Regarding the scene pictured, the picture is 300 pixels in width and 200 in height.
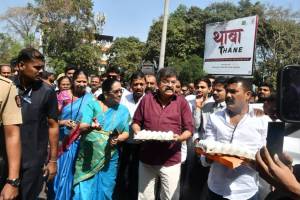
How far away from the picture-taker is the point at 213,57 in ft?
48.8

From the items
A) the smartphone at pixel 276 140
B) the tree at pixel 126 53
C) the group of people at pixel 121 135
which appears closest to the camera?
the smartphone at pixel 276 140

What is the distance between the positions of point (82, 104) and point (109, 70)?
1.60 meters

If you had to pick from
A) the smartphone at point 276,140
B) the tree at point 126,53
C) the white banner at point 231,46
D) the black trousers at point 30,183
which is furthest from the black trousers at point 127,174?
the tree at point 126,53

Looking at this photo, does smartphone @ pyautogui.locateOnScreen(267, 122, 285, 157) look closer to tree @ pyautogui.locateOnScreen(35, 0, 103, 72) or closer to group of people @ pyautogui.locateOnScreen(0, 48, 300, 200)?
group of people @ pyautogui.locateOnScreen(0, 48, 300, 200)

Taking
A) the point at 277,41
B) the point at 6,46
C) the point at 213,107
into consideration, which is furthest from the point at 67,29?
the point at 213,107

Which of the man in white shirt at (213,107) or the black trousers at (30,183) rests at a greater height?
the man in white shirt at (213,107)

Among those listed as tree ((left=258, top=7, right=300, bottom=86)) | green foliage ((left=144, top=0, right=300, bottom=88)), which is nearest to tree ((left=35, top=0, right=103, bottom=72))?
green foliage ((left=144, top=0, right=300, bottom=88))

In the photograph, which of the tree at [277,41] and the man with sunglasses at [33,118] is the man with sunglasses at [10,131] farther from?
the tree at [277,41]

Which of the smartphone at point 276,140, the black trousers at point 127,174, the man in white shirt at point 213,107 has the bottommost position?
the black trousers at point 127,174

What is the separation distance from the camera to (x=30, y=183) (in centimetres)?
340

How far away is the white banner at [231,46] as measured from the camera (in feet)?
41.5

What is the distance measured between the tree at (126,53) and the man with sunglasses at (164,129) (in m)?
35.0

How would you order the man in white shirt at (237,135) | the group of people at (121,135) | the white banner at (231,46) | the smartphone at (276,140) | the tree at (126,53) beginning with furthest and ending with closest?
the tree at (126,53)
the white banner at (231,46)
the man in white shirt at (237,135)
the group of people at (121,135)
the smartphone at (276,140)

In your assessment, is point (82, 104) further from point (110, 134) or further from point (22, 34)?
point (22, 34)
